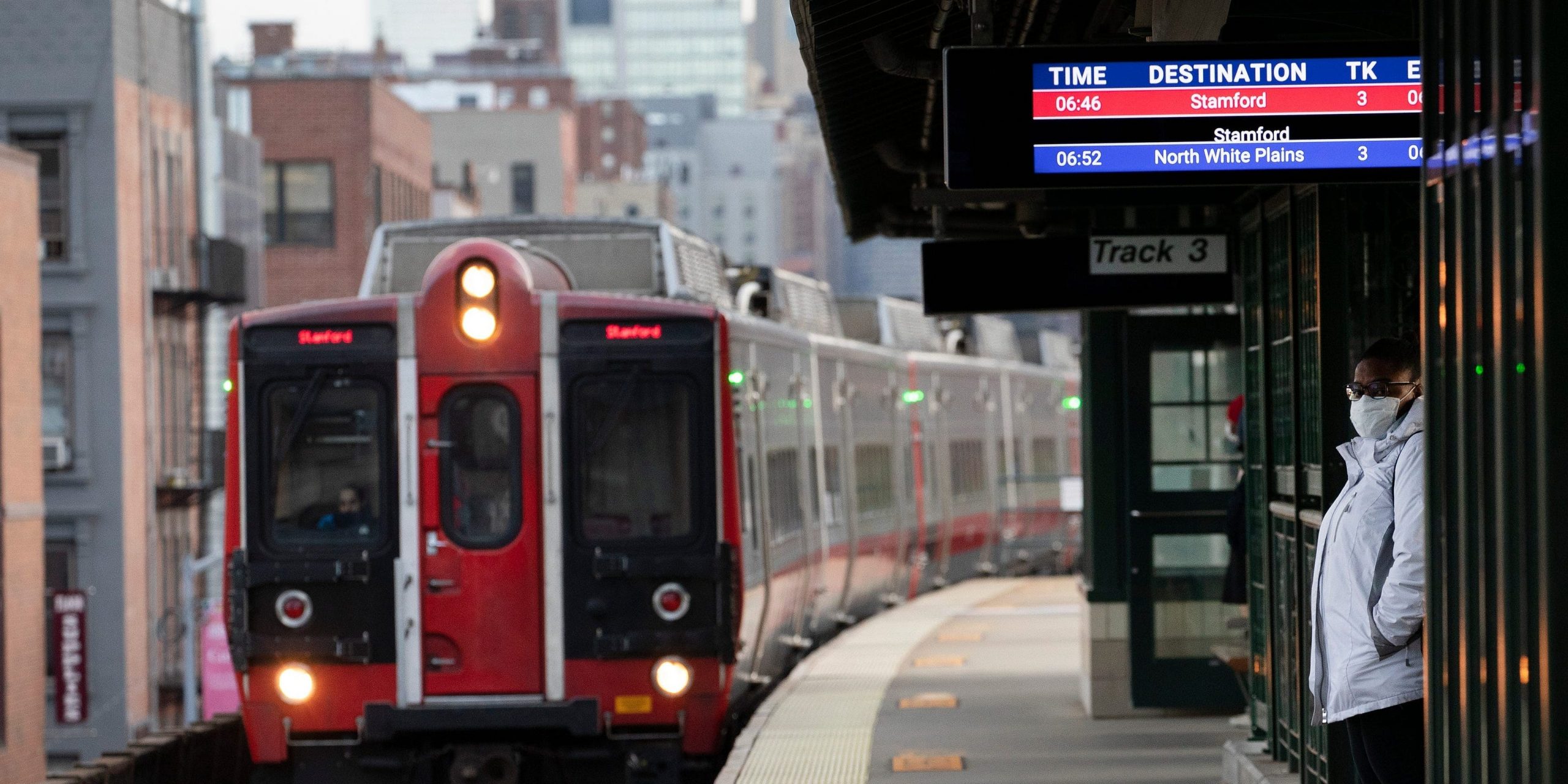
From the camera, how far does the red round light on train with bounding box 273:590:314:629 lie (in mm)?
10500

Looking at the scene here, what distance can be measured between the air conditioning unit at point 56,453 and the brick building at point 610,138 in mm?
92975

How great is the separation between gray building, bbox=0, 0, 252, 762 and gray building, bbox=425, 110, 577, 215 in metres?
43.7

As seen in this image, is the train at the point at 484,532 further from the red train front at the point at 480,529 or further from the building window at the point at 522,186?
the building window at the point at 522,186

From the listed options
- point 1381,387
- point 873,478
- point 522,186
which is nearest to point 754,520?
point 1381,387

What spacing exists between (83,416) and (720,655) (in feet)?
73.0

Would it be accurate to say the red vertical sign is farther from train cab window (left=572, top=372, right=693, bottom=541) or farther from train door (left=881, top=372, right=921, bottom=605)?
train cab window (left=572, top=372, right=693, bottom=541)

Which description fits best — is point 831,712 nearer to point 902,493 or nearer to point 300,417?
point 300,417

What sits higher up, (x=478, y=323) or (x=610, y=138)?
(x=610, y=138)

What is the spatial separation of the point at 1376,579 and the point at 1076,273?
4.36 m

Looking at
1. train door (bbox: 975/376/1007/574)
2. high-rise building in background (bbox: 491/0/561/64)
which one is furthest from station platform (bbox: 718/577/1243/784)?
high-rise building in background (bbox: 491/0/561/64)

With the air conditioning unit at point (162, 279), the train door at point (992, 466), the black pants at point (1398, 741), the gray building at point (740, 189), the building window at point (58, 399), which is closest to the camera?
the black pants at point (1398, 741)

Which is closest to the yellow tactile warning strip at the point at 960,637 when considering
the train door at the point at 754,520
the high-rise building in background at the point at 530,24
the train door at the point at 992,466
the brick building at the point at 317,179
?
the train door at the point at 754,520

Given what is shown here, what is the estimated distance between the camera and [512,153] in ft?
259

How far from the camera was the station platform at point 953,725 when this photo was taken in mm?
10305
